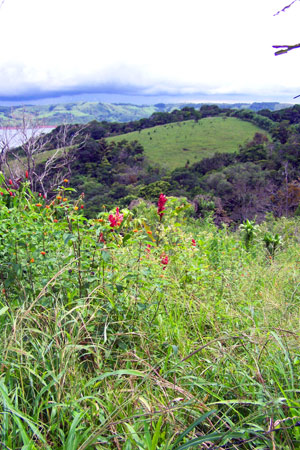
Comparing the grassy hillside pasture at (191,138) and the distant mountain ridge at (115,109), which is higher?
the distant mountain ridge at (115,109)

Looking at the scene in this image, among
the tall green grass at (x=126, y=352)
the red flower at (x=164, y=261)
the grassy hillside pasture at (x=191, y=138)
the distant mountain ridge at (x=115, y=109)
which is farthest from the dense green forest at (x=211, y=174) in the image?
the distant mountain ridge at (x=115, y=109)

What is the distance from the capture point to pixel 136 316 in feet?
5.56

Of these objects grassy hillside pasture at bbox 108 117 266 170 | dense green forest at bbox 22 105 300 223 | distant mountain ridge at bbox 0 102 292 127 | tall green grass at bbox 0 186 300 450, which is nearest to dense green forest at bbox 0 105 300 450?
tall green grass at bbox 0 186 300 450

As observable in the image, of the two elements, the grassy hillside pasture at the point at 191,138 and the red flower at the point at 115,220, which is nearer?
the red flower at the point at 115,220

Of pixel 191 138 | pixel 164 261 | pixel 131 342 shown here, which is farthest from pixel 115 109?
pixel 131 342

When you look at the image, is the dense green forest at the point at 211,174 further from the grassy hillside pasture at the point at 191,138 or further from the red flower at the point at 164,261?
the red flower at the point at 164,261

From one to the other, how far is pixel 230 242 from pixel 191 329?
2.05 metres

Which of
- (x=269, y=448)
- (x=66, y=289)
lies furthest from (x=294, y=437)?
(x=66, y=289)

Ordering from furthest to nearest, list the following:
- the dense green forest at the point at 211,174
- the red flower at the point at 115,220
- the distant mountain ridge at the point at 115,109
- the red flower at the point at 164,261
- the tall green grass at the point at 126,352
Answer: the distant mountain ridge at the point at 115,109, the dense green forest at the point at 211,174, the red flower at the point at 164,261, the red flower at the point at 115,220, the tall green grass at the point at 126,352

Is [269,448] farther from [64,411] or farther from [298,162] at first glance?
[298,162]

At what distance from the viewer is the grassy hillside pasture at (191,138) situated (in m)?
34.4

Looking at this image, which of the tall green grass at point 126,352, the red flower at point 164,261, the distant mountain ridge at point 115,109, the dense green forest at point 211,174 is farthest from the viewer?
the distant mountain ridge at point 115,109

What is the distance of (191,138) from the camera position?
132 ft

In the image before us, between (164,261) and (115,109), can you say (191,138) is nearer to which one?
(164,261)
